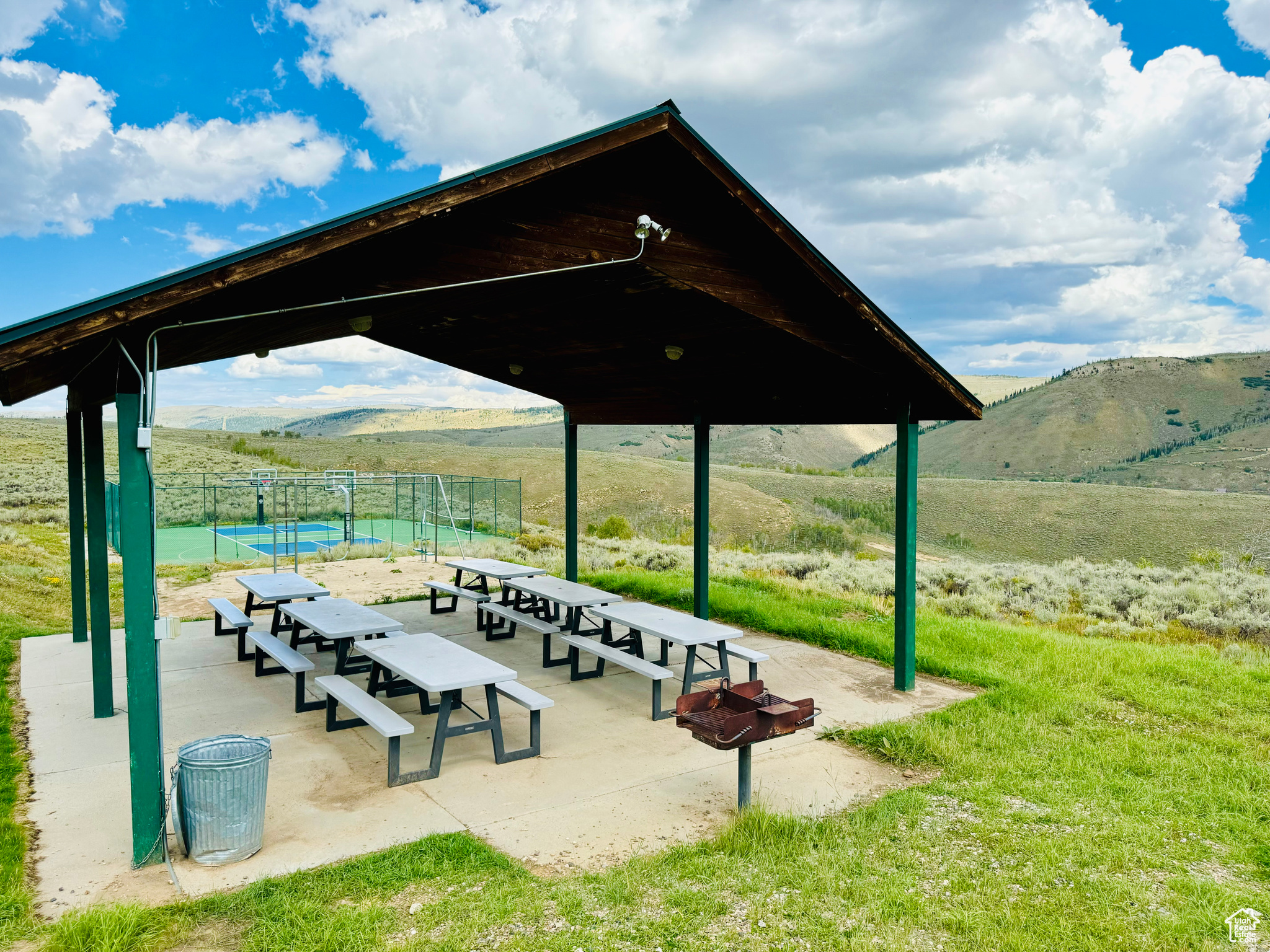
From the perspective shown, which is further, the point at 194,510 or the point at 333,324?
the point at 194,510

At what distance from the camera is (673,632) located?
6527mm

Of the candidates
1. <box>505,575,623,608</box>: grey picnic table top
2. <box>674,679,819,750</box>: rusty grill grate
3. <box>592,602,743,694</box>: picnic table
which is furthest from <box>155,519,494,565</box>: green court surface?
<box>674,679,819,750</box>: rusty grill grate

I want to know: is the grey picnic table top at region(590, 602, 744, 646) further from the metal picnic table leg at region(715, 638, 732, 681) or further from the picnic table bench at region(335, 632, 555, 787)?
the picnic table bench at region(335, 632, 555, 787)

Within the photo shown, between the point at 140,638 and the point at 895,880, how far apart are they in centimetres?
378

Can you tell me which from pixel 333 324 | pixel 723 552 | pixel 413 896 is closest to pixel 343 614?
pixel 333 324

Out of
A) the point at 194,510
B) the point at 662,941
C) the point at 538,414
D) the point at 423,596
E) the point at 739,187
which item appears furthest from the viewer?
the point at 538,414

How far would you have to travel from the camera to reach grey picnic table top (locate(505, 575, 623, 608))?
309 inches

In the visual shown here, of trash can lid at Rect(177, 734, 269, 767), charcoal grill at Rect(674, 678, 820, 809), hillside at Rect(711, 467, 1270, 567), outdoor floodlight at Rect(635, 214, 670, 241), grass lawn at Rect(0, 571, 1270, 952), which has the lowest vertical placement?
hillside at Rect(711, 467, 1270, 567)

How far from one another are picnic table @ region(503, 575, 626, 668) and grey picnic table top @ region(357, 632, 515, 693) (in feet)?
5.88

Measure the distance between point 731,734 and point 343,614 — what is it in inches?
174

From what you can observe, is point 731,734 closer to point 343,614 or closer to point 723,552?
point 343,614

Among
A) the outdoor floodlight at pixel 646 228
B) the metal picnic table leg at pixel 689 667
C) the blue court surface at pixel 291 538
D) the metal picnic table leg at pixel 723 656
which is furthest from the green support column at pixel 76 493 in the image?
the blue court surface at pixel 291 538

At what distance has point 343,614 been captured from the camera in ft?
23.1

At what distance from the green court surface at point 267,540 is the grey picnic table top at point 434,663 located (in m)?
9.87
